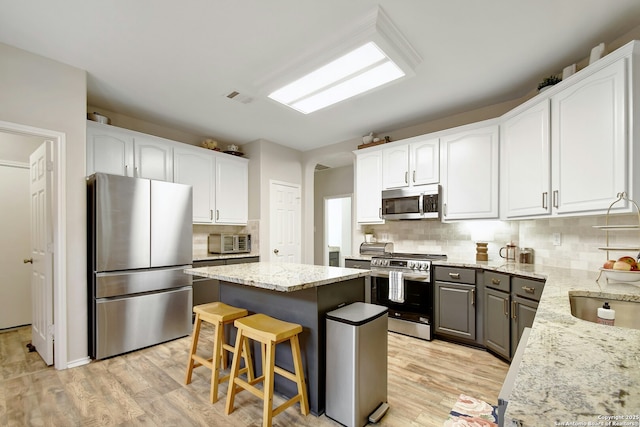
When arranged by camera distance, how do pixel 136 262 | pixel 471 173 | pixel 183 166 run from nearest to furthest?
pixel 136 262, pixel 471 173, pixel 183 166

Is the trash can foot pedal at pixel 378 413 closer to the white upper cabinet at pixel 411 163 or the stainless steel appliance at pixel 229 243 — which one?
the white upper cabinet at pixel 411 163

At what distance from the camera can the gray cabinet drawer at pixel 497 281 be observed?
2672mm

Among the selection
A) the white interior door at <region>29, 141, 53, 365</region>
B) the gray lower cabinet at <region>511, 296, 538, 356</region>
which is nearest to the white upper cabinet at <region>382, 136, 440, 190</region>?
the gray lower cabinet at <region>511, 296, 538, 356</region>

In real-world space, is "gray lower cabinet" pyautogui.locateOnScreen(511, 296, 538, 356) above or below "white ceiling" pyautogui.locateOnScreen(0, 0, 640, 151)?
below

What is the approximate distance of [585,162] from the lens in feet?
7.13

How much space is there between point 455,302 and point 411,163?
174 centimetres

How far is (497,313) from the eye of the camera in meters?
2.78

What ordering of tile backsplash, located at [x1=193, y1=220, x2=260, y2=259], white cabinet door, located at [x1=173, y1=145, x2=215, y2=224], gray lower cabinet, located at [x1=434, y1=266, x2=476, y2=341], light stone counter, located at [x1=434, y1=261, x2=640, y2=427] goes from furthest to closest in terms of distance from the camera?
tile backsplash, located at [x1=193, y1=220, x2=260, y2=259] → white cabinet door, located at [x1=173, y1=145, x2=215, y2=224] → gray lower cabinet, located at [x1=434, y1=266, x2=476, y2=341] → light stone counter, located at [x1=434, y1=261, x2=640, y2=427]

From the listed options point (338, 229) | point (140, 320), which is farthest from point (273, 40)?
point (338, 229)

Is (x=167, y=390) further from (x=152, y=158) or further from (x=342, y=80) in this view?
(x=342, y=80)

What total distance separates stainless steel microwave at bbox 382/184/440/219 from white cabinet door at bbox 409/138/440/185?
4.0 inches

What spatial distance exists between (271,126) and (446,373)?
3.52 metres

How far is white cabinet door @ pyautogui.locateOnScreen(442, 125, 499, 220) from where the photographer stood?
317 centimetres

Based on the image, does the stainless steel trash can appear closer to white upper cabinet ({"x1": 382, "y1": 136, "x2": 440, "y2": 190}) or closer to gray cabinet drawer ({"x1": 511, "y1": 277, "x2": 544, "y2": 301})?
gray cabinet drawer ({"x1": 511, "y1": 277, "x2": 544, "y2": 301})
